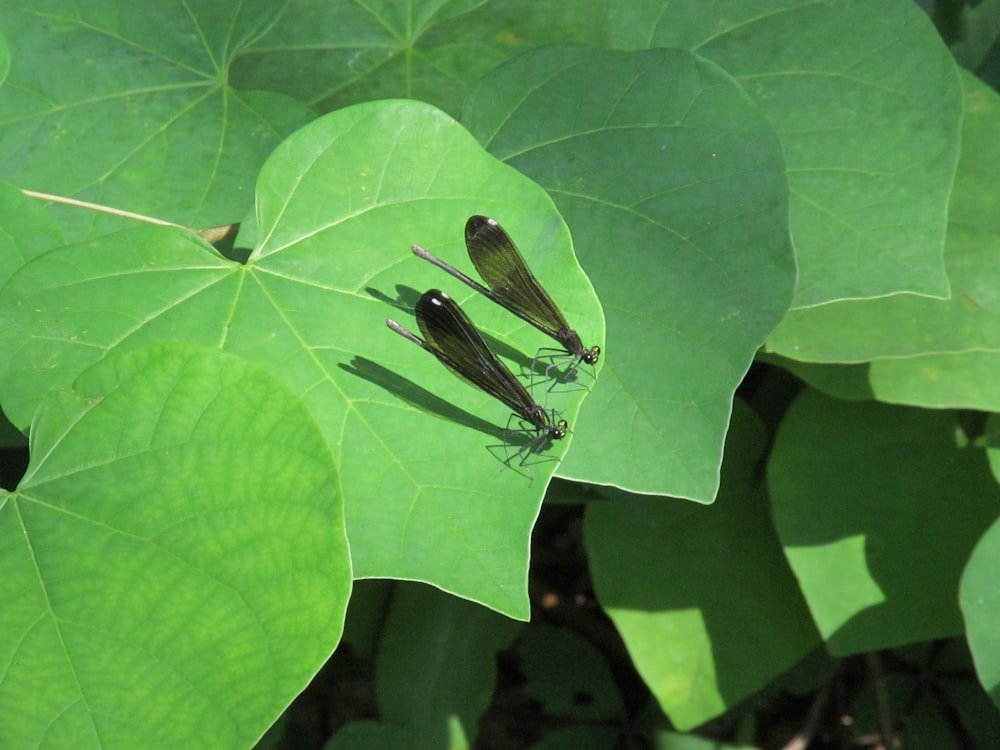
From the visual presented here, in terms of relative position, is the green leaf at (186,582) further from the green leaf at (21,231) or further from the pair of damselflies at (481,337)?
the green leaf at (21,231)

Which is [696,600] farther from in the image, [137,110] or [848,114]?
[137,110]

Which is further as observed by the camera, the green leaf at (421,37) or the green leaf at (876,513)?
the green leaf at (876,513)

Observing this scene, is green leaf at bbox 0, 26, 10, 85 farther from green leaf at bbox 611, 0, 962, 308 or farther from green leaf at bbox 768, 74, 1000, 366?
green leaf at bbox 768, 74, 1000, 366

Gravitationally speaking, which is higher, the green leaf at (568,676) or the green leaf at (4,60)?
the green leaf at (4,60)

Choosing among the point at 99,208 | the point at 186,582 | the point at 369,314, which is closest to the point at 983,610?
the point at 369,314

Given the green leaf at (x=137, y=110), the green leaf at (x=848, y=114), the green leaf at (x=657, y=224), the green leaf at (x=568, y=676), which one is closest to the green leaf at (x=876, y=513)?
the green leaf at (x=848, y=114)

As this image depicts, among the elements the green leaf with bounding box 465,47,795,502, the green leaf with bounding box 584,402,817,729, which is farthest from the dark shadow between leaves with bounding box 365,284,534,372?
the green leaf with bounding box 584,402,817,729
